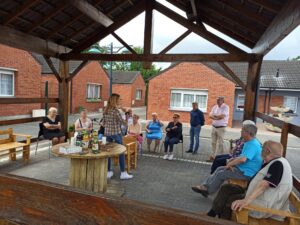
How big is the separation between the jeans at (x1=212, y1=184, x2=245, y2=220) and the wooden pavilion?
2494 millimetres

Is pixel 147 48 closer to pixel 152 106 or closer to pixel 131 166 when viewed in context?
pixel 131 166

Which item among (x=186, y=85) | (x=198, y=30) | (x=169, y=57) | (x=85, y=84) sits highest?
(x=198, y=30)

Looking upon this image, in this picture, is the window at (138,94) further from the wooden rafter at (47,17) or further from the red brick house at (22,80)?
the wooden rafter at (47,17)

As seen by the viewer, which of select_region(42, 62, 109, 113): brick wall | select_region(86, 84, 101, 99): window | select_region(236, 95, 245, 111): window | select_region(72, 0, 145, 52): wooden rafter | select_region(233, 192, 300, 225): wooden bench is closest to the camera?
select_region(233, 192, 300, 225): wooden bench

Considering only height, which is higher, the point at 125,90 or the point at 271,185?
the point at 125,90

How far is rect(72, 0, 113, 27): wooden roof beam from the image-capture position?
→ 17.4 ft

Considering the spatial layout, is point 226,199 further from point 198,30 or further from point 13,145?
point 198,30

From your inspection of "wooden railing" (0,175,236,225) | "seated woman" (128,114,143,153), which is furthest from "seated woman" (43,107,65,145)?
"wooden railing" (0,175,236,225)

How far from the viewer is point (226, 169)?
3590 mm

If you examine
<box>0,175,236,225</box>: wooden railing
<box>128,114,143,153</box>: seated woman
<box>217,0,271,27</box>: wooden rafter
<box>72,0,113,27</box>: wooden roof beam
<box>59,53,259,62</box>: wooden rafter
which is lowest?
<box>128,114,143,153</box>: seated woman

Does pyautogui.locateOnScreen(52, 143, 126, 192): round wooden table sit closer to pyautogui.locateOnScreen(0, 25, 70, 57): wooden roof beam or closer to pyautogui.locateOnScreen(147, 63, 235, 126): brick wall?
pyautogui.locateOnScreen(0, 25, 70, 57): wooden roof beam

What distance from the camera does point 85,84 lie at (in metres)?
18.3

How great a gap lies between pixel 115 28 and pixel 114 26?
62 millimetres

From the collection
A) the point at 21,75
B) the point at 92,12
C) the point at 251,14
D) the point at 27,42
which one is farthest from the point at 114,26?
the point at 21,75
